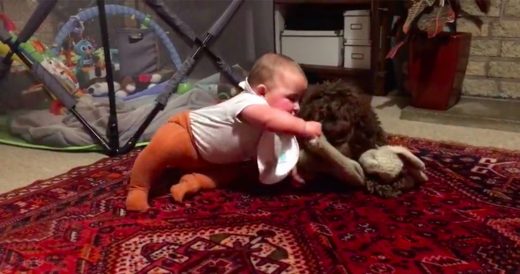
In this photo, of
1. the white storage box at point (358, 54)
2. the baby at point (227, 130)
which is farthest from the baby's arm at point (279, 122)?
the white storage box at point (358, 54)

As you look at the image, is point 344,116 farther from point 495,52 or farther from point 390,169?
point 495,52

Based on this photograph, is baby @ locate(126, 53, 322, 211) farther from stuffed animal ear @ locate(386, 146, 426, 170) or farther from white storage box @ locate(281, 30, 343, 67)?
white storage box @ locate(281, 30, 343, 67)

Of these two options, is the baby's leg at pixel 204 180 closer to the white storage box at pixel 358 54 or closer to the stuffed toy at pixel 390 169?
the stuffed toy at pixel 390 169

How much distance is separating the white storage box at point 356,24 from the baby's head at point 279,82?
4.27ft

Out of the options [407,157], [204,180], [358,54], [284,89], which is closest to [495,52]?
[358,54]

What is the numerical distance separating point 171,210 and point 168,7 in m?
0.83

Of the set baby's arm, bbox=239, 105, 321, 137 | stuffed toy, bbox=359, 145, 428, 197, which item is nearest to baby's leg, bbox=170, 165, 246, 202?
baby's arm, bbox=239, 105, 321, 137

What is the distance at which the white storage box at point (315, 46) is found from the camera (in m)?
2.48

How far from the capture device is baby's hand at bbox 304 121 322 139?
3.70ft

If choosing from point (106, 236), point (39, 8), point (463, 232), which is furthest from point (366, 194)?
point (39, 8)

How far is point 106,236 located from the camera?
1057mm

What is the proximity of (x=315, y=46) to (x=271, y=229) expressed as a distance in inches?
63.8

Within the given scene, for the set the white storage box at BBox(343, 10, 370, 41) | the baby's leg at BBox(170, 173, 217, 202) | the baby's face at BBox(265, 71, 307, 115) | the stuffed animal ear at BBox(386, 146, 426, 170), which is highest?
the white storage box at BBox(343, 10, 370, 41)

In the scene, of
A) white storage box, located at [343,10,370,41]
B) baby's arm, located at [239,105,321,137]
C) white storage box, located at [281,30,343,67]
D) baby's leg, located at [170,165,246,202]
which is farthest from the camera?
white storage box, located at [281,30,343,67]
